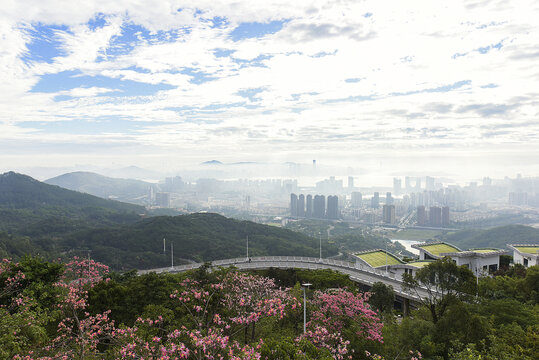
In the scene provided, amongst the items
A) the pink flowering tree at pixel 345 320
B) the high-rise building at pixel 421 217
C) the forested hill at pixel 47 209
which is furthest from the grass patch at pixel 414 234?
the pink flowering tree at pixel 345 320

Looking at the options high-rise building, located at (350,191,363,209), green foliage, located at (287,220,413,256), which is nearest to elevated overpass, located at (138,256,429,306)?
green foliage, located at (287,220,413,256)

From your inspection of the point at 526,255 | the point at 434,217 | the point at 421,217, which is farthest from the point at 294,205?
the point at 526,255

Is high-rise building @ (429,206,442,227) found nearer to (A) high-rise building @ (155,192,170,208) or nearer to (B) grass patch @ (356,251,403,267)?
(B) grass patch @ (356,251,403,267)

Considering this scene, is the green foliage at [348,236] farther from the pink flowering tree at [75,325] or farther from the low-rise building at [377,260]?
the pink flowering tree at [75,325]

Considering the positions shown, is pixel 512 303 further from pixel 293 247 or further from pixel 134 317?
pixel 293 247

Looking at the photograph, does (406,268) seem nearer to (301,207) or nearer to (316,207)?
(316,207)
